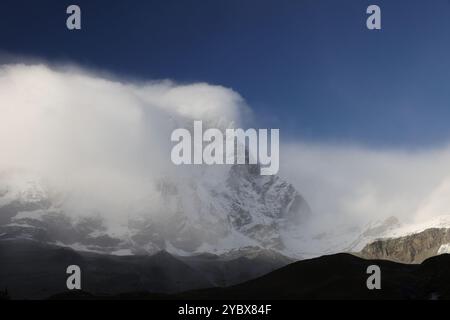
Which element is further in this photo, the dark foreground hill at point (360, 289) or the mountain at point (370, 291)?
the dark foreground hill at point (360, 289)

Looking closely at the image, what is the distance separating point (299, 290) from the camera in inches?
7623

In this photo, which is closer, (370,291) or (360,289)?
(370,291)

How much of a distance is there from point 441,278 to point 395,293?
17945 mm

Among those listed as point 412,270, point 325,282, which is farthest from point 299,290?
point 412,270

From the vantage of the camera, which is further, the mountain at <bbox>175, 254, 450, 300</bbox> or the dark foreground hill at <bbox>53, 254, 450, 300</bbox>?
the dark foreground hill at <bbox>53, 254, 450, 300</bbox>

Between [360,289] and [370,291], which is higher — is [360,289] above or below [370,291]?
above

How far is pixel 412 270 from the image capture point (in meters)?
195
